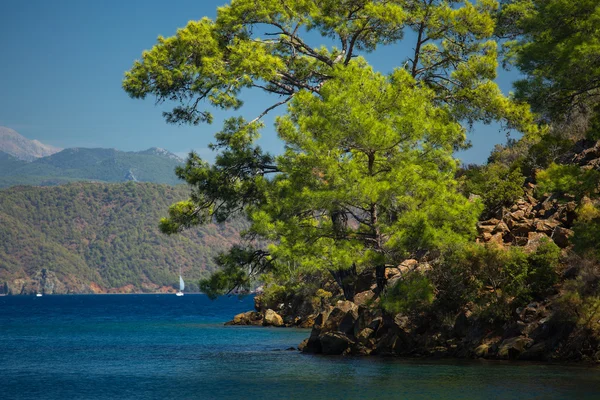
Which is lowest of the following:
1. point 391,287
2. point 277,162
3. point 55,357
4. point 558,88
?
point 55,357

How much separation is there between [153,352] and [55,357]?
16.3 ft

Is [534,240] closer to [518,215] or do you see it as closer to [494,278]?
[494,278]

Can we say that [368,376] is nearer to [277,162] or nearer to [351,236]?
[351,236]

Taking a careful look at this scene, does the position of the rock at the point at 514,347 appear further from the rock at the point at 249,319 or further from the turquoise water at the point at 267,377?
the rock at the point at 249,319

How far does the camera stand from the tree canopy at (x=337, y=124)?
2986 cm

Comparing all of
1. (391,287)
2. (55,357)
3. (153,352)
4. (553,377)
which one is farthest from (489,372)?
(55,357)

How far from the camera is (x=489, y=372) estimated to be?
25281mm

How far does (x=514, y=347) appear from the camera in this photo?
27.8 metres

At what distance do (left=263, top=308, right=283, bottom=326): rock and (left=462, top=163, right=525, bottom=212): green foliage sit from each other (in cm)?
3216

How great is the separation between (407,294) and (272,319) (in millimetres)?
40457

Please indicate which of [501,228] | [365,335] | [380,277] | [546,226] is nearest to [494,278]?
[501,228]

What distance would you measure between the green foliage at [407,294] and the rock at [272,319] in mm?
39021

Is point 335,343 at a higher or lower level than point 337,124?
lower

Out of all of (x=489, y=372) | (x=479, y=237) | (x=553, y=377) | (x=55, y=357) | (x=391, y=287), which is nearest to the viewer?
(x=553, y=377)
